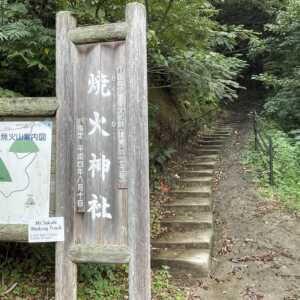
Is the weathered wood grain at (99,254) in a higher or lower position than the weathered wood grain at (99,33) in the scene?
lower

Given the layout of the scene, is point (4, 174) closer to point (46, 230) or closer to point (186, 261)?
point (46, 230)

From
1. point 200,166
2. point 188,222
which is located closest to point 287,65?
point 200,166

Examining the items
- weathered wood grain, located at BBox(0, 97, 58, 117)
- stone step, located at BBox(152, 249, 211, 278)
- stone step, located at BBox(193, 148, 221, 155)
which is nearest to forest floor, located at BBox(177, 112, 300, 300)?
stone step, located at BBox(152, 249, 211, 278)

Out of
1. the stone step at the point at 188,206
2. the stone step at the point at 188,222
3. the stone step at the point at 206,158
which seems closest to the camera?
the stone step at the point at 188,222

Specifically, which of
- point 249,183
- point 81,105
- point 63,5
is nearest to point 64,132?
point 81,105

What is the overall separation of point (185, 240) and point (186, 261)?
0.60 m

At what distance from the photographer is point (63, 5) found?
201 inches

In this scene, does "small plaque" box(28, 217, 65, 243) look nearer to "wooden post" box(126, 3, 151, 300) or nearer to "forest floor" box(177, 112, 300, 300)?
"wooden post" box(126, 3, 151, 300)

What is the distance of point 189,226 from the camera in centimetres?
621

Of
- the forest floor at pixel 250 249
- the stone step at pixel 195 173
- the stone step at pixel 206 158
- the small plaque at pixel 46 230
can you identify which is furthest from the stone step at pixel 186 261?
the stone step at pixel 206 158

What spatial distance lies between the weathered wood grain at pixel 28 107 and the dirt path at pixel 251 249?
2.76m

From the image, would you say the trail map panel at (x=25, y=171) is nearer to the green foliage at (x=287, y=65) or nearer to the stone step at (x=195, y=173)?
the stone step at (x=195, y=173)

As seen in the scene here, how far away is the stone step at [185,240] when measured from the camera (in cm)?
560

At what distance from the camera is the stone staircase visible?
5.18 metres
